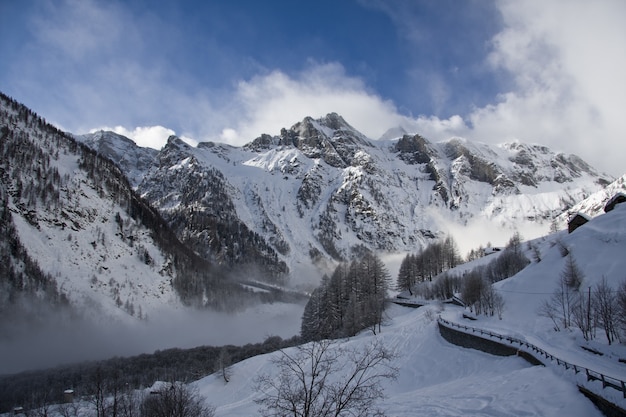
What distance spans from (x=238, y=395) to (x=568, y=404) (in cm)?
4312

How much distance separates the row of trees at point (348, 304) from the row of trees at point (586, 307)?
28.8 meters

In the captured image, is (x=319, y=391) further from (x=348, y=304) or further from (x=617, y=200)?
(x=617, y=200)

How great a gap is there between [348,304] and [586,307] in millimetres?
46759

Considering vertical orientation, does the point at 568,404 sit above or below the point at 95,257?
below

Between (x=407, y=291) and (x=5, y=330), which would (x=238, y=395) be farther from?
(x=407, y=291)

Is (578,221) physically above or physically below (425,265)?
above

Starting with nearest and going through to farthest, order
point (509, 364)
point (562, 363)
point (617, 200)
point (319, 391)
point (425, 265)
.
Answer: point (319, 391) → point (562, 363) → point (509, 364) → point (617, 200) → point (425, 265)

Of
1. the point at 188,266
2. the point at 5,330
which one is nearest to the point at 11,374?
Answer: the point at 5,330

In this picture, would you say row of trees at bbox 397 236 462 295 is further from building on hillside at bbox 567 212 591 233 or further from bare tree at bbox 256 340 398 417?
bare tree at bbox 256 340 398 417

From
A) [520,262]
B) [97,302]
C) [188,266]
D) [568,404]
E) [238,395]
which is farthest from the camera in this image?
[188,266]

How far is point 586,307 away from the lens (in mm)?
45812

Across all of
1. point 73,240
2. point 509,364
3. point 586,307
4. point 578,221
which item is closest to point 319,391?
point 509,364

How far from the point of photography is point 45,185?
11544 cm

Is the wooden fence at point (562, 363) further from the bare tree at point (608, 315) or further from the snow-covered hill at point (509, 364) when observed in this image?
the bare tree at point (608, 315)
